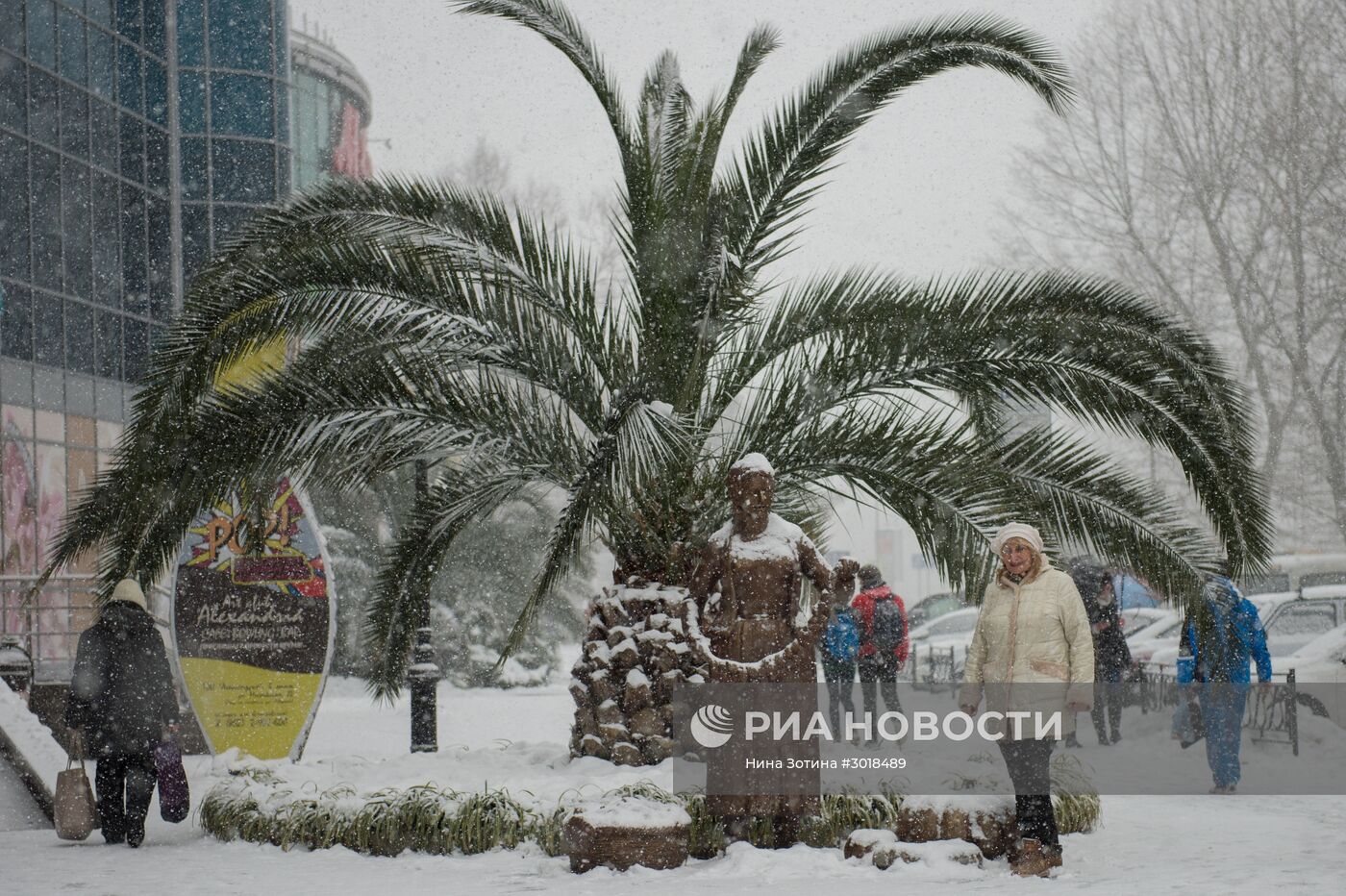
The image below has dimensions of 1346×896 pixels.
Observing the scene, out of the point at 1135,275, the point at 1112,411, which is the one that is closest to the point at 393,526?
the point at 1112,411

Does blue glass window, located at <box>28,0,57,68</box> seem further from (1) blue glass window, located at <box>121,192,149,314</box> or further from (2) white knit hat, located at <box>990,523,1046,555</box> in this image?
(2) white knit hat, located at <box>990,523,1046,555</box>

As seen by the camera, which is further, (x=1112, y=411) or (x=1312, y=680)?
(x=1312, y=680)

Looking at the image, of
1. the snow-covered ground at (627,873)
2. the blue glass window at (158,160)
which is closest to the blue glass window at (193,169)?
the blue glass window at (158,160)

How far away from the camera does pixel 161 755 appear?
8719mm

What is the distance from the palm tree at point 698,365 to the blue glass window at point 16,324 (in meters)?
15.5

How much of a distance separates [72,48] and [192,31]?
277 cm

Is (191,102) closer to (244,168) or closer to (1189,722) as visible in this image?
(244,168)

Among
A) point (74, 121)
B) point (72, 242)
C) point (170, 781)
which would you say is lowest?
point (170, 781)

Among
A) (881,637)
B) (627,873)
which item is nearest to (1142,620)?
(881,637)

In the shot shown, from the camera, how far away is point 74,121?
Result: 24.3 m

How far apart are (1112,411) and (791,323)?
6.95 feet

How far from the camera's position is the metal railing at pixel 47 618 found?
13547mm

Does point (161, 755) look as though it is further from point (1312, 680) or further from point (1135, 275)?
point (1135, 275)

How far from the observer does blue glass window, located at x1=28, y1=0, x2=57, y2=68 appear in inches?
905
